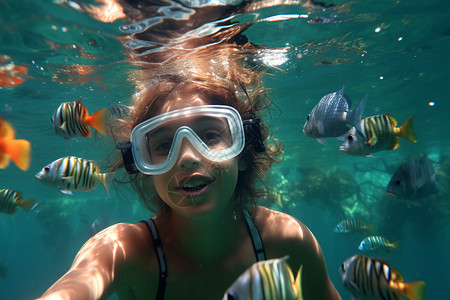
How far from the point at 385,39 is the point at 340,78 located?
11.6 ft

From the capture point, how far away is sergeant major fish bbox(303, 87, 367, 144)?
364cm

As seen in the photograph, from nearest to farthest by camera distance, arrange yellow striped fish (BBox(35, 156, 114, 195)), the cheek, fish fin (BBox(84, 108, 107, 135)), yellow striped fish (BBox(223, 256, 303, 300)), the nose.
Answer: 1. yellow striped fish (BBox(223, 256, 303, 300))
2. the nose
3. the cheek
4. fish fin (BBox(84, 108, 107, 135))
5. yellow striped fish (BBox(35, 156, 114, 195))

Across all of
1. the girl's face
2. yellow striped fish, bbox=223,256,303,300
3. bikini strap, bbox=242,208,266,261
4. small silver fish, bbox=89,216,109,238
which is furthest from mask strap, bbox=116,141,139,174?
small silver fish, bbox=89,216,109,238

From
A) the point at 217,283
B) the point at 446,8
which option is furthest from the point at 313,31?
the point at 217,283

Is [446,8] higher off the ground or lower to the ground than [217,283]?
higher

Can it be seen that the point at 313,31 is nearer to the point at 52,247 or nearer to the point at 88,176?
the point at 88,176

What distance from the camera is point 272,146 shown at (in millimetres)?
5785

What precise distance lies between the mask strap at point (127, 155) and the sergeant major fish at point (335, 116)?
2.63 metres

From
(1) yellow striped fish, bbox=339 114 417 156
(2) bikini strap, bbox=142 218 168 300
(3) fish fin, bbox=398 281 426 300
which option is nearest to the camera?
(3) fish fin, bbox=398 281 426 300

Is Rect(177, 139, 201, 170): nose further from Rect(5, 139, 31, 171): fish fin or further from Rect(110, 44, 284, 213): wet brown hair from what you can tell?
Rect(5, 139, 31, 171): fish fin

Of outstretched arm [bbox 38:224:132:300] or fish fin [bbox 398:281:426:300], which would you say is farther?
outstretched arm [bbox 38:224:132:300]

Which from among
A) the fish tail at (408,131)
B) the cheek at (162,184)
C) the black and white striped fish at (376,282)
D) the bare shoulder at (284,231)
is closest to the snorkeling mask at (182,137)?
the cheek at (162,184)

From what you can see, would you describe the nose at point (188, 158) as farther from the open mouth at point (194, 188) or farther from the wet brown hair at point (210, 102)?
the wet brown hair at point (210, 102)

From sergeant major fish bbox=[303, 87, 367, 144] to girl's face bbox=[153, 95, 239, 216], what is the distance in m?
1.60
